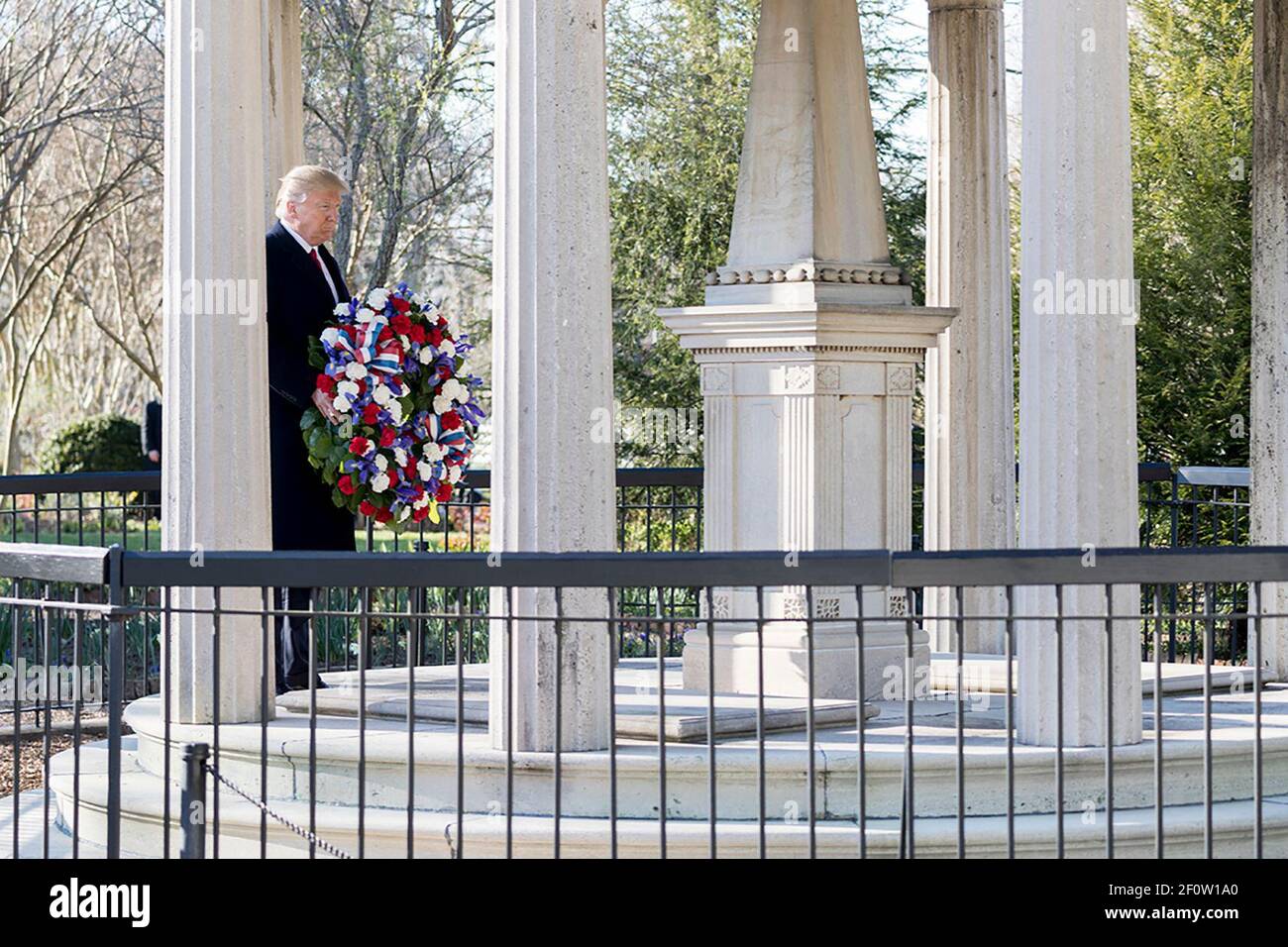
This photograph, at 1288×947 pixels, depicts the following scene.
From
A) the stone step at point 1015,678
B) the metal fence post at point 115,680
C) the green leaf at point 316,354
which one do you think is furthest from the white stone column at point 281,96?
the stone step at point 1015,678

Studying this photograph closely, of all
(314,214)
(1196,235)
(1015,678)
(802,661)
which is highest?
(1196,235)

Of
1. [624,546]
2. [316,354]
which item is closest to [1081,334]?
[316,354]

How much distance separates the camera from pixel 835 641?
8.99 meters

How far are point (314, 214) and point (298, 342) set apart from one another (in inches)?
23.2

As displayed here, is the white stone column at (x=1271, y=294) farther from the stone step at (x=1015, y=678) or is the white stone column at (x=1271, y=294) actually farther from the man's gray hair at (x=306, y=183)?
the man's gray hair at (x=306, y=183)

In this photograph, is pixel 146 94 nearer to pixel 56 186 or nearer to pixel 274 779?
pixel 56 186

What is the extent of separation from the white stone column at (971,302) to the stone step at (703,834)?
3240mm

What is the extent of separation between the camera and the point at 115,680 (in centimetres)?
599

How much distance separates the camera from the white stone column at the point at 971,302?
10.7 m

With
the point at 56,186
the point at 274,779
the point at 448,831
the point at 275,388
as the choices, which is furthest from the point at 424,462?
the point at 56,186

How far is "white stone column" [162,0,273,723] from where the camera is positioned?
26.9ft

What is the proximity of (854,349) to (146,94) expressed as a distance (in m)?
16.5

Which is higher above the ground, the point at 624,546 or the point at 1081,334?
the point at 1081,334

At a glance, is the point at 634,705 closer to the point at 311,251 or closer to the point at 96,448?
the point at 311,251
